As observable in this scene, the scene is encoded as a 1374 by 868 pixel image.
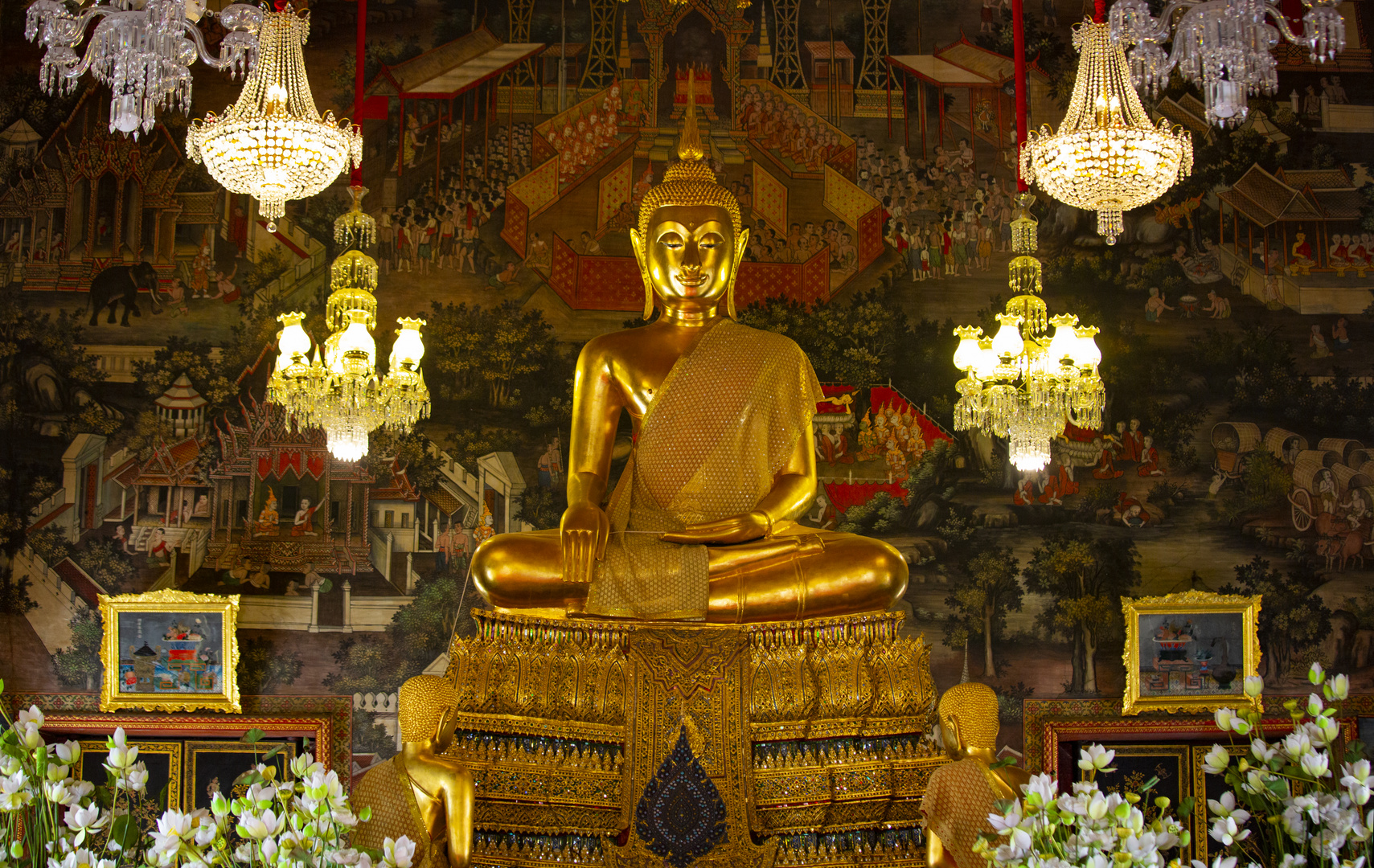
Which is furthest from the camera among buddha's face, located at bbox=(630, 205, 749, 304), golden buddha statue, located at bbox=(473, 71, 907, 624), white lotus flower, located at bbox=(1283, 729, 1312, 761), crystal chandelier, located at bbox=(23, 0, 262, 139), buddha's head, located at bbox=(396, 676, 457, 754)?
buddha's face, located at bbox=(630, 205, 749, 304)

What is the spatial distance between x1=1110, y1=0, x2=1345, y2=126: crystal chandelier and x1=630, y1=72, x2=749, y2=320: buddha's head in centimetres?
160

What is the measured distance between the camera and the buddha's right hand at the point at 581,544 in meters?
3.81

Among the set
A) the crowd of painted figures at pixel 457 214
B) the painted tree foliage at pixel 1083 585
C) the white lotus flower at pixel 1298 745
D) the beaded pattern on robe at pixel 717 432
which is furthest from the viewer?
the crowd of painted figures at pixel 457 214

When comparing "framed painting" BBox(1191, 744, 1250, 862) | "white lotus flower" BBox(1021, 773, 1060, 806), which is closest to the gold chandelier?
"framed painting" BBox(1191, 744, 1250, 862)

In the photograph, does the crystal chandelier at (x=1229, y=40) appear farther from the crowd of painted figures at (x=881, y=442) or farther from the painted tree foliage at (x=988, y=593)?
the painted tree foliage at (x=988, y=593)

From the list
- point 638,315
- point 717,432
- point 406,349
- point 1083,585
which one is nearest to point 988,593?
point 1083,585

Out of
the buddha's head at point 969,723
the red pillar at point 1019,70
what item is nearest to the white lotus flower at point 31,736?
the buddha's head at point 969,723

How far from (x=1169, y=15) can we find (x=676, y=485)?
7.14 feet

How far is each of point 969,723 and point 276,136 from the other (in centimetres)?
328

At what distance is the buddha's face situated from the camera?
14.8 feet

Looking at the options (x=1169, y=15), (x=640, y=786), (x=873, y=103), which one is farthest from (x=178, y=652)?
(x=1169, y=15)

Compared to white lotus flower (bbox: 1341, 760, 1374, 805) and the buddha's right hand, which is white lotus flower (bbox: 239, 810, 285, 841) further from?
the buddha's right hand

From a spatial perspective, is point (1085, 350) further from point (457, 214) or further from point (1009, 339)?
point (457, 214)

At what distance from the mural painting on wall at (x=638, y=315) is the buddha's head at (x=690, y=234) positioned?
2.62m
